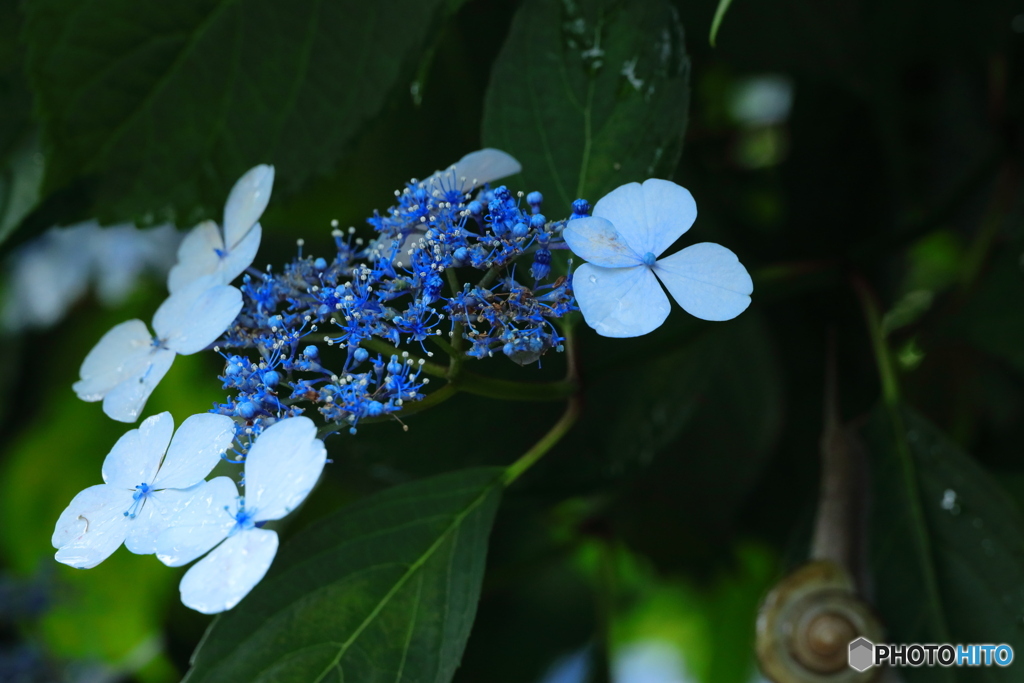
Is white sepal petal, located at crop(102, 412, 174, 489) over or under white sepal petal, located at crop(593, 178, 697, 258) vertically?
under

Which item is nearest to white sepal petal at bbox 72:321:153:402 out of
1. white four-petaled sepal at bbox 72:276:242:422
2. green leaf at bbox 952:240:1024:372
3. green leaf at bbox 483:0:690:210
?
white four-petaled sepal at bbox 72:276:242:422

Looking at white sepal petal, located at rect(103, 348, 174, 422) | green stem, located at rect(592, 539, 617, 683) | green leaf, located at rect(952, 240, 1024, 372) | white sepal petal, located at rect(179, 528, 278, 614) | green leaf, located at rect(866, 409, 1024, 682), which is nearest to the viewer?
white sepal petal, located at rect(179, 528, 278, 614)

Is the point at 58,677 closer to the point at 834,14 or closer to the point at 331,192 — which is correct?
the point at 331,192

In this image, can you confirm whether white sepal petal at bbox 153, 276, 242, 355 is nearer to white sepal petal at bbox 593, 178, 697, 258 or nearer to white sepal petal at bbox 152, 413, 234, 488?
white sepal petal at bbox 152, 413, 234, 488

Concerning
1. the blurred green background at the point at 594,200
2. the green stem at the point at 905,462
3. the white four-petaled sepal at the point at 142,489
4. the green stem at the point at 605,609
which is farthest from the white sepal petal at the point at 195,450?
the green stem at the point at 605,609

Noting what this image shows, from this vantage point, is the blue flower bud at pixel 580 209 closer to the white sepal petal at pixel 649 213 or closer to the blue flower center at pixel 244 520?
the white sepal petal at pixel 649 213

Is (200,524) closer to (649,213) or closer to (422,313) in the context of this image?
(422,313)
